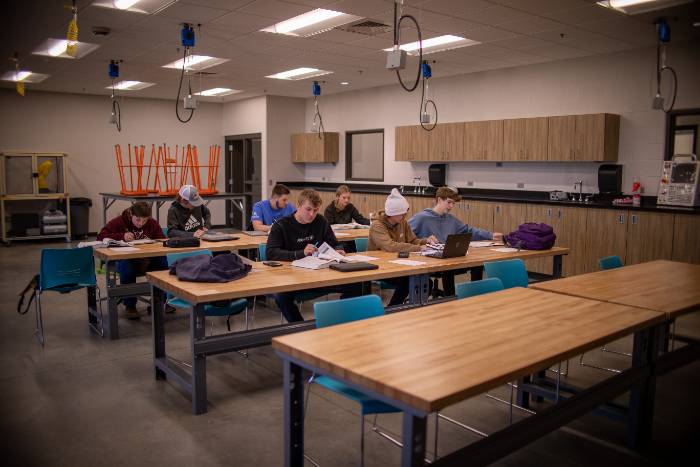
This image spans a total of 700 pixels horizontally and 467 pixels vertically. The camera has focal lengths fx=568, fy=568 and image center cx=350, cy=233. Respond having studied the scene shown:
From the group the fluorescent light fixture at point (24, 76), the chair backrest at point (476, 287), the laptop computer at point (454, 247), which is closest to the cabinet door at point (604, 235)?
the laptop computer at point (454, 247)

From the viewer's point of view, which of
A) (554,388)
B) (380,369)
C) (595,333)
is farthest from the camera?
(554,388)

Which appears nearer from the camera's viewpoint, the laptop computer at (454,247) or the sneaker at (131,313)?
the laptop computer at (454,247)

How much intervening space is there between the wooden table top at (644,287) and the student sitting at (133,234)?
11.9ft

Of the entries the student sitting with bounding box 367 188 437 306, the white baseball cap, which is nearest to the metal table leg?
the student sitting with bounding box 367 188 437 306

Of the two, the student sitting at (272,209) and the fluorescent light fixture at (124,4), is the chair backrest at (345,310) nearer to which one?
the student sitting at (272,209)

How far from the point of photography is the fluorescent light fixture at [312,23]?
5.71 m

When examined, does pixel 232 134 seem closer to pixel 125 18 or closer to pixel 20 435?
pixel 125 18

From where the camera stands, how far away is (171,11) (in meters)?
5.42

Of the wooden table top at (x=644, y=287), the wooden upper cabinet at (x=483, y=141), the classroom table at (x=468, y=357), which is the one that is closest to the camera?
the classroom table at (x=468, y=357)

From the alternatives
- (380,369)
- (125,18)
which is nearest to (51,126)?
(125,18)

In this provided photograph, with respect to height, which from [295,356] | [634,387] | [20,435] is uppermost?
[295,356]

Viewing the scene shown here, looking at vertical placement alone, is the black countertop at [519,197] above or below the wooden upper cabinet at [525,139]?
below

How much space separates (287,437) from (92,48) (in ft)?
21.5

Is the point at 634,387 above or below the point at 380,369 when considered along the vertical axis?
below
